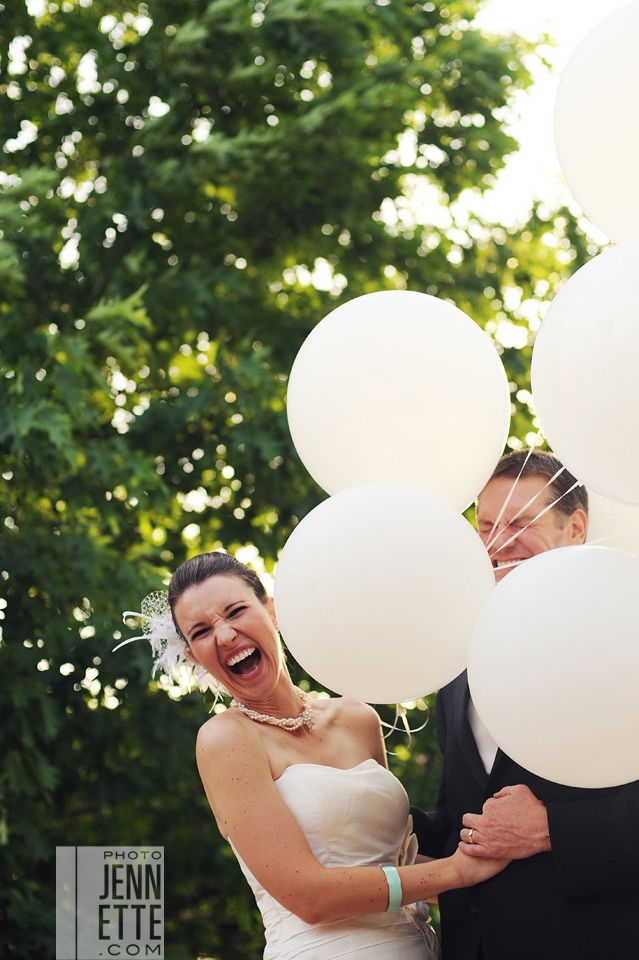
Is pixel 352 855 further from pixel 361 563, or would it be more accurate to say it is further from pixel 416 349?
pixel 416 349

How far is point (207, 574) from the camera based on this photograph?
211cm

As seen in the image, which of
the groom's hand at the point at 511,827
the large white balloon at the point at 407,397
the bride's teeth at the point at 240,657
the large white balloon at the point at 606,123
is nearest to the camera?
the large white balloon at the point at 606,123

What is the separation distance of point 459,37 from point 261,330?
7.03 ft

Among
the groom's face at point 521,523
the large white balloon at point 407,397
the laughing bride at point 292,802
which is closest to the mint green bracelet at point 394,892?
the laughing bride at point 292,802

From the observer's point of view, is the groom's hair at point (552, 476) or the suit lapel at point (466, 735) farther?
the groom's hair at point (552, 476)

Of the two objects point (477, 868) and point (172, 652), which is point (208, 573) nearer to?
point (172, 652)

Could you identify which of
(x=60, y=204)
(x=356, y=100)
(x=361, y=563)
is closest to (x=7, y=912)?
(x=361, y=563)

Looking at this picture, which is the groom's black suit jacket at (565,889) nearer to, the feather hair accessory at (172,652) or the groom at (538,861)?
the groom at (538,861)

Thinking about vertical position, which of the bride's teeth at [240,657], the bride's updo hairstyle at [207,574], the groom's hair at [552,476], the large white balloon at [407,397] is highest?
the large white balloon at [407,397]

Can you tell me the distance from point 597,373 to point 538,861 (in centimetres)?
101

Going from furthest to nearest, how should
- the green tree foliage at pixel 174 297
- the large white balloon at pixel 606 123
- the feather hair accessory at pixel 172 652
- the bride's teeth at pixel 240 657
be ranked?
the green tree foliage at pixel 174 297, the feather hair accessory at pixel 172 652, the bride's teeth at pixel 240 657, the large white balloon at pixel 606 123

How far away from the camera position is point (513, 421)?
434 centimetres

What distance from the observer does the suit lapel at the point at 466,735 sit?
1913 millimetres

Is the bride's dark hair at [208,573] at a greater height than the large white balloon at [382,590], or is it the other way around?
the large white balloon at [382,590]
